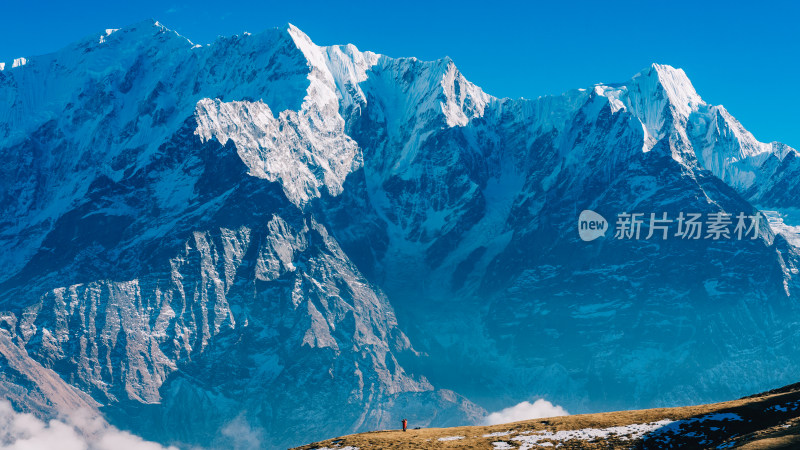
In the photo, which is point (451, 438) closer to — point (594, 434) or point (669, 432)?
point (594, 434)

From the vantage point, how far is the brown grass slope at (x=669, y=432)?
361 ft

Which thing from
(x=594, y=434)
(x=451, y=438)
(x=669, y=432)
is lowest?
(x=669, y=432)

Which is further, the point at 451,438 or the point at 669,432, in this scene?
the point at 451,438

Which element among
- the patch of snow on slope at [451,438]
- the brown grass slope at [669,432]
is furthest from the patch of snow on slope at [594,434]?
the patch of snow on slope at [451,438]

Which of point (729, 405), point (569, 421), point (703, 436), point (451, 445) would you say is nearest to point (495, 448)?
point (451, 445)

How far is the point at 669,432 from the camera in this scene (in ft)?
401

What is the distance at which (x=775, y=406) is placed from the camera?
409ft

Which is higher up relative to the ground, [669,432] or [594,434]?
[594,434]

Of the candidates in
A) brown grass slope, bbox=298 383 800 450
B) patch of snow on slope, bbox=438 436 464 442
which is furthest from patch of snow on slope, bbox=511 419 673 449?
patch of snow on slope, bbox=438 436 464 442

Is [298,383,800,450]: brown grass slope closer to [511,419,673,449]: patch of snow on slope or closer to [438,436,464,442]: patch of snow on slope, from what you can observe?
[511,419,673,449]: patch of snow on slope

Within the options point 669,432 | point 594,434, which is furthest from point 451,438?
point 669,432

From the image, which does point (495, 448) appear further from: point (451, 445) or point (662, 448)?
point (662, 448)

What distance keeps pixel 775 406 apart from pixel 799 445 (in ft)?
80.6

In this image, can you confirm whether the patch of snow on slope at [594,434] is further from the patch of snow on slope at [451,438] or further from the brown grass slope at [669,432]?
the patch of snow on slope at [451,438]
